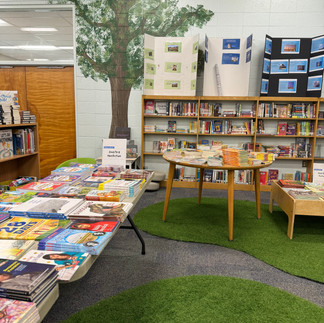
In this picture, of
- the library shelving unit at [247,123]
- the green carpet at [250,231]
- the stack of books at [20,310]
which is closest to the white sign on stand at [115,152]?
the green carpet at [250,231]

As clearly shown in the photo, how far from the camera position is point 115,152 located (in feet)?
8.16

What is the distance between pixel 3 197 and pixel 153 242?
1.53 m

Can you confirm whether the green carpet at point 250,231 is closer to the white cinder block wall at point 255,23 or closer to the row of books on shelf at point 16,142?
the row of books on shelf at point 16,142

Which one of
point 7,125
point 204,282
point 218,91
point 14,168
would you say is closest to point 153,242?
point 204,282

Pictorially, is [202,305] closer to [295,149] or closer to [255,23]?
[295,149]

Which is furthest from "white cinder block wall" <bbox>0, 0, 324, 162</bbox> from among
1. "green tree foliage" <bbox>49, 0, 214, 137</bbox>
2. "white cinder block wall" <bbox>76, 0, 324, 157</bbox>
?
"green tree foliage" <bbox>49, 0, 214, 137</bbox>

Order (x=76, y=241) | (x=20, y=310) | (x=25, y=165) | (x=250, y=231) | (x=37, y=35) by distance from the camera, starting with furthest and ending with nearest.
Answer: (x=37, y=35) → (x=25, y=165) → (x=250, y=231) → (x=76, y=241) → (x=20, y=310)

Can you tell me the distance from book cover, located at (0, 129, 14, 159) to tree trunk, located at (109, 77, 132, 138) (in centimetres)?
181

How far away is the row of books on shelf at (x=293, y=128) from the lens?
4.63 metres

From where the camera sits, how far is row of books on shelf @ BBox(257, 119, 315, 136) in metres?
4.63

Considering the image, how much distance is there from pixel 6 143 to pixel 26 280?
3052 millimetres

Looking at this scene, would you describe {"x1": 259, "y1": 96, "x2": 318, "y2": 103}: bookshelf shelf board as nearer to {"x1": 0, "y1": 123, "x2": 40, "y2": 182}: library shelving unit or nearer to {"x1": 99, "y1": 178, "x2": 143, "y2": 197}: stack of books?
{"x1": 99, "y1": 178, "x2": 143, "y2": 197}: stack of books

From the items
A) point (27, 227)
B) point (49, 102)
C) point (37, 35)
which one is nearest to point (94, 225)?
point (27, 227)

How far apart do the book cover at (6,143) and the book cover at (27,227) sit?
2.32m
